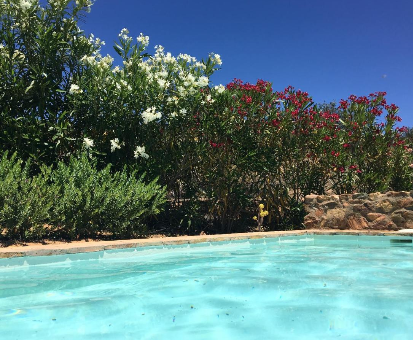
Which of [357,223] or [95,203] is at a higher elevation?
[95,203]

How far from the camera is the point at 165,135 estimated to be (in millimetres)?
9477

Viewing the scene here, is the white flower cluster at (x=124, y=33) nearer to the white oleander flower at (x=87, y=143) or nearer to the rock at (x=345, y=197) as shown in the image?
the white oleander flower at (x=87, y=143)

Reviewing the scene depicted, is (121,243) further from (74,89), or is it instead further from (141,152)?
(74,89)

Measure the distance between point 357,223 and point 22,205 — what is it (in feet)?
25.5

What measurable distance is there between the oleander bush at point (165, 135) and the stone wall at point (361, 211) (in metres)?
0.58

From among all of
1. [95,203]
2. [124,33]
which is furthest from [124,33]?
[95,203]

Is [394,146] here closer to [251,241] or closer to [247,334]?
[251,241]

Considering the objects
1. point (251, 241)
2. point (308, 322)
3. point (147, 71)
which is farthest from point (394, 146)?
point (308, 322)

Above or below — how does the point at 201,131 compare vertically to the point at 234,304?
above

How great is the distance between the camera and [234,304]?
402 centimetres

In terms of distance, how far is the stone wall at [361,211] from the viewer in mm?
9352

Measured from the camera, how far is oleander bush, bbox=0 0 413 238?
844 centimetres

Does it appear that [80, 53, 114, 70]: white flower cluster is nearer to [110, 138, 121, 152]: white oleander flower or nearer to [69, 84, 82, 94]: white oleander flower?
[69, 84, 82, 94]: white oleander flower

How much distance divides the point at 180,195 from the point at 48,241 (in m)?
3.83
